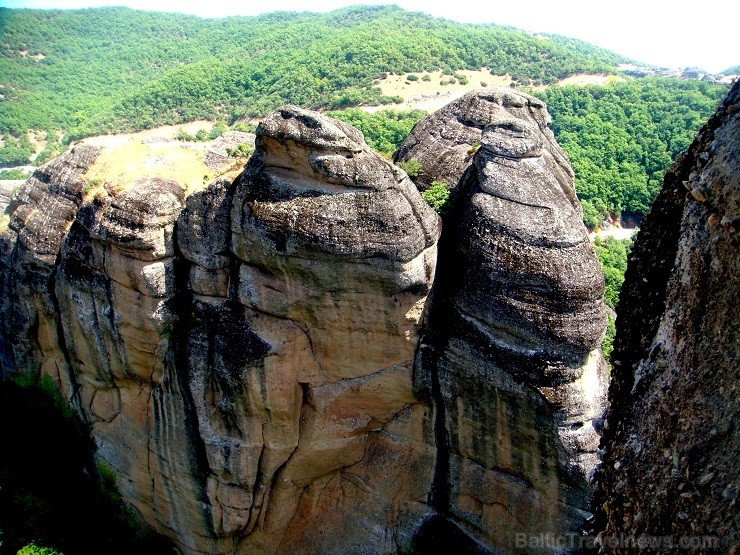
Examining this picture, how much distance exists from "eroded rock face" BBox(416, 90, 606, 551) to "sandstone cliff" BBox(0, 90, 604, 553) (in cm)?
4

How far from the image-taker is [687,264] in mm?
6188

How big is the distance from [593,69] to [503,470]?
189 feet

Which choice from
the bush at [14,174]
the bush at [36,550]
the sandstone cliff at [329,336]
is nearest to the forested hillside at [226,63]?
the bush at [14,174]

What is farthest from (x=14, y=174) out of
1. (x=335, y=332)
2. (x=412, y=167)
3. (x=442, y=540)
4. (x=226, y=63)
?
(x=442, y=540)

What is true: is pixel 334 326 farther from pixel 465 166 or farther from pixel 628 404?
pixel 628 404

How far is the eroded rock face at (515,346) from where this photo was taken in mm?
11992

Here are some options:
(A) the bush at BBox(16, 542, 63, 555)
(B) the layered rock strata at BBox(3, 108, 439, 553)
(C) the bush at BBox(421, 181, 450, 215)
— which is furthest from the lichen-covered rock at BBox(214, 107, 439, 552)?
(A) the bush at BBox(16, 542, 63, 555)

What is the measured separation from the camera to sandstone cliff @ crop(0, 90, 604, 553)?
12.2 metres

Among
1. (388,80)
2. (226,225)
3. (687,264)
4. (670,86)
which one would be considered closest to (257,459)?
(226,225)

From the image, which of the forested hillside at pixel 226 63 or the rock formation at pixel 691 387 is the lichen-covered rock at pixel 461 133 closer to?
the rock formation at pixel 691 387

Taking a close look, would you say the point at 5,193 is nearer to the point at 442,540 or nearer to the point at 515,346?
the point at 442,540

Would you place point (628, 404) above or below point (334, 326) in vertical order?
above

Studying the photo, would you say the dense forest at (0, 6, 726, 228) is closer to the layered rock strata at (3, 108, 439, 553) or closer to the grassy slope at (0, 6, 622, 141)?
the grassy slope at (0, 6, 622, 141)

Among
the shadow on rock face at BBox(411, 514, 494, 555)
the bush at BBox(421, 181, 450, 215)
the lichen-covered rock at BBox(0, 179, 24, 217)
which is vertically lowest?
the shadow on rock face at BBox(411, 514, 494, 555)
